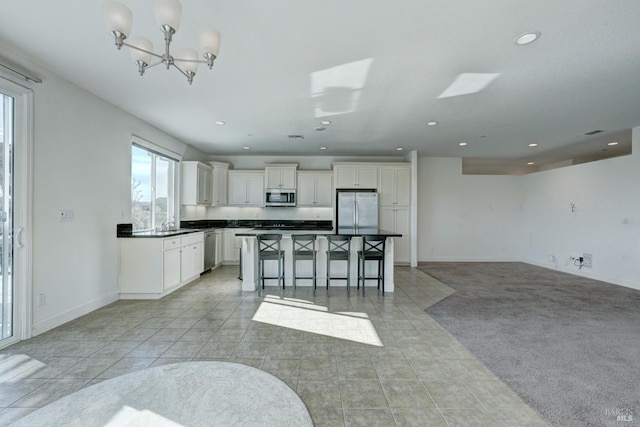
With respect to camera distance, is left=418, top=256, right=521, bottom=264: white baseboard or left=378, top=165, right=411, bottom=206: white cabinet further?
left=418, top=256, right=521, bottom=264: white baseboard

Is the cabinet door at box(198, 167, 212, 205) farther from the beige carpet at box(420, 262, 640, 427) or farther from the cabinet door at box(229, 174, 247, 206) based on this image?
the beige carpet at box(420, 262, 640, 427)

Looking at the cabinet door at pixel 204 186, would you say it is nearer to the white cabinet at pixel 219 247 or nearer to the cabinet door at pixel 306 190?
the white cabinet at pixel 219 247

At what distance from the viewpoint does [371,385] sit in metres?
2.09

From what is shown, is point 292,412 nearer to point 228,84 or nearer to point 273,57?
point 273,57

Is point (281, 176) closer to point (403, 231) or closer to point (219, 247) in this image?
point (219, 247)

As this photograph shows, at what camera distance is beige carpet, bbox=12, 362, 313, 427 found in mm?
1685

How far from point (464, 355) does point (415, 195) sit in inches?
186

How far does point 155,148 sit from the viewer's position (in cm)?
492

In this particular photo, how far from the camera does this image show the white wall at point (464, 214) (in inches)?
299

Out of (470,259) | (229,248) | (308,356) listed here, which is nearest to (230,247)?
(229,248)

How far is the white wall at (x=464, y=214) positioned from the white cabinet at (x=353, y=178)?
5.33 feet

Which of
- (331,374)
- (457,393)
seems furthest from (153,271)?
(457,393)

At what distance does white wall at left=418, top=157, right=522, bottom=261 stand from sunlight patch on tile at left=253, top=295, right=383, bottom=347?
4.78 meters

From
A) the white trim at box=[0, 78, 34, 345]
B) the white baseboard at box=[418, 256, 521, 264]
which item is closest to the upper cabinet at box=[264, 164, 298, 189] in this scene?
the white baseboard at box=[418, 256, 521, 264]
